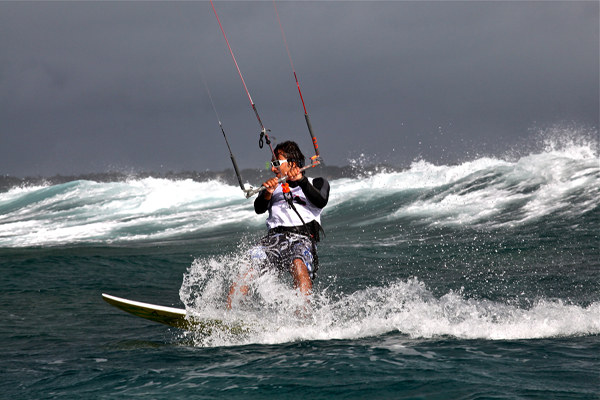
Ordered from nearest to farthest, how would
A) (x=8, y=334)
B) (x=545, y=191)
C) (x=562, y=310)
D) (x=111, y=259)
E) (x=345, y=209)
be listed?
1. (x=562, y=310)
2. (x=8, y=334)
3. (x=111, y=259)
4. (x=545, y=191)
5. (x=345, y=209)

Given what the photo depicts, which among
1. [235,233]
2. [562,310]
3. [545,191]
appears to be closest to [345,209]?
[235,233]

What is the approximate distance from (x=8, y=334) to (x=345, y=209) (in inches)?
524

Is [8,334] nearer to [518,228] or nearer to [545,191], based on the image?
[518,228]

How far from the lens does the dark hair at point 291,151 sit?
476cm

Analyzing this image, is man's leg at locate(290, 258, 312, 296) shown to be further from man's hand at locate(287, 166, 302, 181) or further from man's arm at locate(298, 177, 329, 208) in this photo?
man's hand at locate(287, 166, 302, 181)

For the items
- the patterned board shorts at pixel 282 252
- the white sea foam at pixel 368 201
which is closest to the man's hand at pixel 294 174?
the patterned board shorts at pixel 282 252

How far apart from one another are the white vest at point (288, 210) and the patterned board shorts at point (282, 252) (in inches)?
4.5

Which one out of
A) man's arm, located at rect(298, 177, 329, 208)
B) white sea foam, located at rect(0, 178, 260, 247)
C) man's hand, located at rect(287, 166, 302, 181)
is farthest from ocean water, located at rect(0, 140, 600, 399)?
white sea foam, located at rect(0, 178, 260, 247)

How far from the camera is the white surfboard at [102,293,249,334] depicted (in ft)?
15.1

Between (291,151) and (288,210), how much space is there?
51 cm

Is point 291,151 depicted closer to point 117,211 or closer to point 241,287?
point 241,287

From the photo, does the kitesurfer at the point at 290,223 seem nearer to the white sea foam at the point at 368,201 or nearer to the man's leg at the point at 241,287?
the man's leg at the point at 241,287

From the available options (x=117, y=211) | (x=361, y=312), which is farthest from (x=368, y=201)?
(x=361, y=312)

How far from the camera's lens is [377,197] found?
1891 cm
